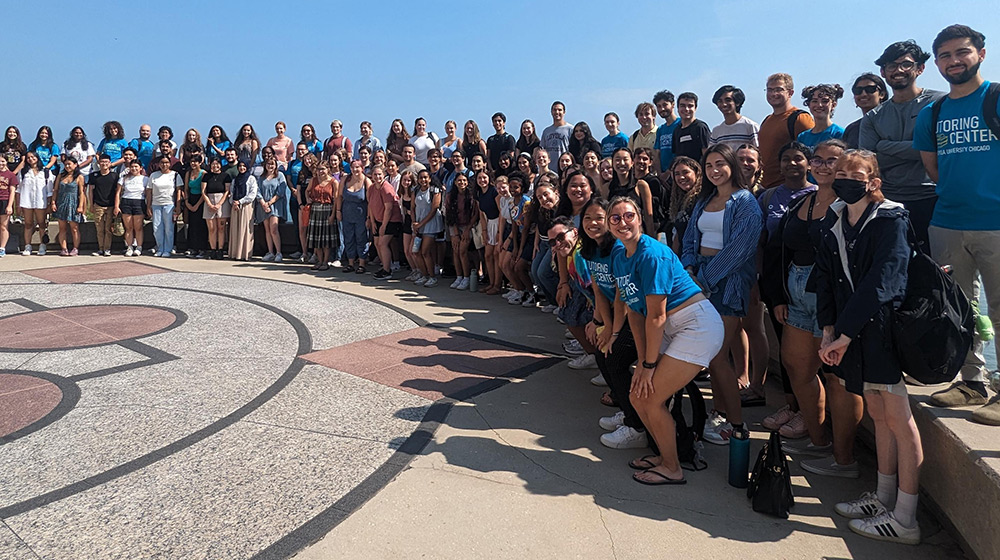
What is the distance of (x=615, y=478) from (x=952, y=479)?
1563 millimetres

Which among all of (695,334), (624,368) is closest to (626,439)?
(624,368)

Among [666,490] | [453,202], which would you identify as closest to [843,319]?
[666,490]

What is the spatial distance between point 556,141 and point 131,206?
25.8 ft

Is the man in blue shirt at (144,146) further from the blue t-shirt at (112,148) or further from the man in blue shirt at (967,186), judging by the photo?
the man in blue shirt at (967,186)

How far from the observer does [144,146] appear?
12.9 meters

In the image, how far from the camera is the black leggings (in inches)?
157

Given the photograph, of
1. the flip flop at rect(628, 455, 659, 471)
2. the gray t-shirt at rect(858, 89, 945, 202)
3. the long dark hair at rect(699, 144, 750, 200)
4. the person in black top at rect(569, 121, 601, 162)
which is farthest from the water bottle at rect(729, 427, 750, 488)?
the person in black top at rect(569, 121, 601, 162)

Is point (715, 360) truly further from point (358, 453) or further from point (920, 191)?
point (358, 453)

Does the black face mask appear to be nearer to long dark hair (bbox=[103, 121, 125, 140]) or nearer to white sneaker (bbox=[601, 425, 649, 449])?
white sneaker (bbox=[601, 425, 649, 449])

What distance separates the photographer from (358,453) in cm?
377

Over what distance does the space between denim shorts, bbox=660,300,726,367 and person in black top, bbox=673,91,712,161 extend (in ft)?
13.8

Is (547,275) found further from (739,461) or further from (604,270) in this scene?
(739,461)

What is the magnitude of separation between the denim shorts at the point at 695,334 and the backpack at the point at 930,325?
840 mm

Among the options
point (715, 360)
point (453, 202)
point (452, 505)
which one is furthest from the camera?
point (453, 202)
